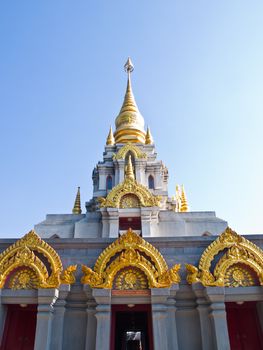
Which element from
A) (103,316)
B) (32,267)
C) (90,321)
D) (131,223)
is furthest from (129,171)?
(103,316)

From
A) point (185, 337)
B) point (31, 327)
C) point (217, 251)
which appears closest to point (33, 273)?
point (31, 327)

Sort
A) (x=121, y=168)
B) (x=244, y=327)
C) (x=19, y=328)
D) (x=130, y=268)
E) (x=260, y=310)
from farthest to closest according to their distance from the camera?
(x=121, y=168) < (x=19, y=328) < (x=244, y=327) < (x=260, y=310) < (x=130, y=268)

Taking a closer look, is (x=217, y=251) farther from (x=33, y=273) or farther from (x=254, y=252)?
(x=33, y=273)

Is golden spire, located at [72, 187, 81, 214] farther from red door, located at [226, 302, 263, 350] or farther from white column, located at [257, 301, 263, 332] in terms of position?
white column, located at [257, 301, 263, 332]

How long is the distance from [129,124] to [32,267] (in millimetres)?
26073

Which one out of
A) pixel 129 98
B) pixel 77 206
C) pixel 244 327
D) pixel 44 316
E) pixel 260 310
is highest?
pixel 129 98

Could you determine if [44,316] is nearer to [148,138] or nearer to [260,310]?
[260,310]

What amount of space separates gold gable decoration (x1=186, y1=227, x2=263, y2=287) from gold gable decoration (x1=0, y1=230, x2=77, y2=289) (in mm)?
4341

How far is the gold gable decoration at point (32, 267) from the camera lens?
9852mm

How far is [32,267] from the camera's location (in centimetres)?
1001

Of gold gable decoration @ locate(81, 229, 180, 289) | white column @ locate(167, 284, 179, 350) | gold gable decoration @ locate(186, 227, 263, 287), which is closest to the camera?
white column @ locate(167, 284, 179, 350)

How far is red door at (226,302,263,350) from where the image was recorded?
396 inches

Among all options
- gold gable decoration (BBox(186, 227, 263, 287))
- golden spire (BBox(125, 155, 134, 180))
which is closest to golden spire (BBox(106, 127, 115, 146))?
golden spire (BBox(125, 155, 134, 180))

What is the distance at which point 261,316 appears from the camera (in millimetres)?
10109
